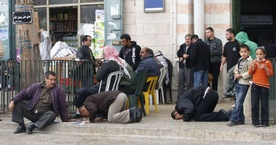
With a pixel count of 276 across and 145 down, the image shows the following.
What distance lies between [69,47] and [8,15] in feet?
7.09

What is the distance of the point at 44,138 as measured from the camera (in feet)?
35.1

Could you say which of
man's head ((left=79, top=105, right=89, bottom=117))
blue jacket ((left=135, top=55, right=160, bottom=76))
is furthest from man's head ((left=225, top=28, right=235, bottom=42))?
man's head ((left=79, top=105, right=89, bottom=117))

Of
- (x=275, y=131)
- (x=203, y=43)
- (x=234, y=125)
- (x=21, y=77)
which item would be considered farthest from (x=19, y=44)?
(x=275, y=131)

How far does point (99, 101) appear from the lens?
11.4 metres

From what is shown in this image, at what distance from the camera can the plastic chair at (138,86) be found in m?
12.2

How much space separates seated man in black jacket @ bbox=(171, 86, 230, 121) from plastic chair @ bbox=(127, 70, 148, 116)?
1056mm

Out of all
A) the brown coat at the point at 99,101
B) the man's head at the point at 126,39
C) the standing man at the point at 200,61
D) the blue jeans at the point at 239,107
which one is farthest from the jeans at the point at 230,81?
the brown coat at the point at 99,101

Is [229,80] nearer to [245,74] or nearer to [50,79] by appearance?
[245,74]

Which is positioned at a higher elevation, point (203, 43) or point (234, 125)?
point (203, 43)

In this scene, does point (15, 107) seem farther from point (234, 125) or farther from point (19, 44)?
point (234, 125)

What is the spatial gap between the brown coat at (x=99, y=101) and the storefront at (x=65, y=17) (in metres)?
6.12

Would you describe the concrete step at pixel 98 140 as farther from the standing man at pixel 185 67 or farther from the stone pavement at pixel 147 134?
the standing man at pixel 185 67

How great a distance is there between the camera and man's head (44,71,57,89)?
→ 11148mm

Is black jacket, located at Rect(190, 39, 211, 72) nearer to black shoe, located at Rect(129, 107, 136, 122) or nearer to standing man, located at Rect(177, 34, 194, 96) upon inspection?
standing man, located at Rect(177, 34, 194, 96)
